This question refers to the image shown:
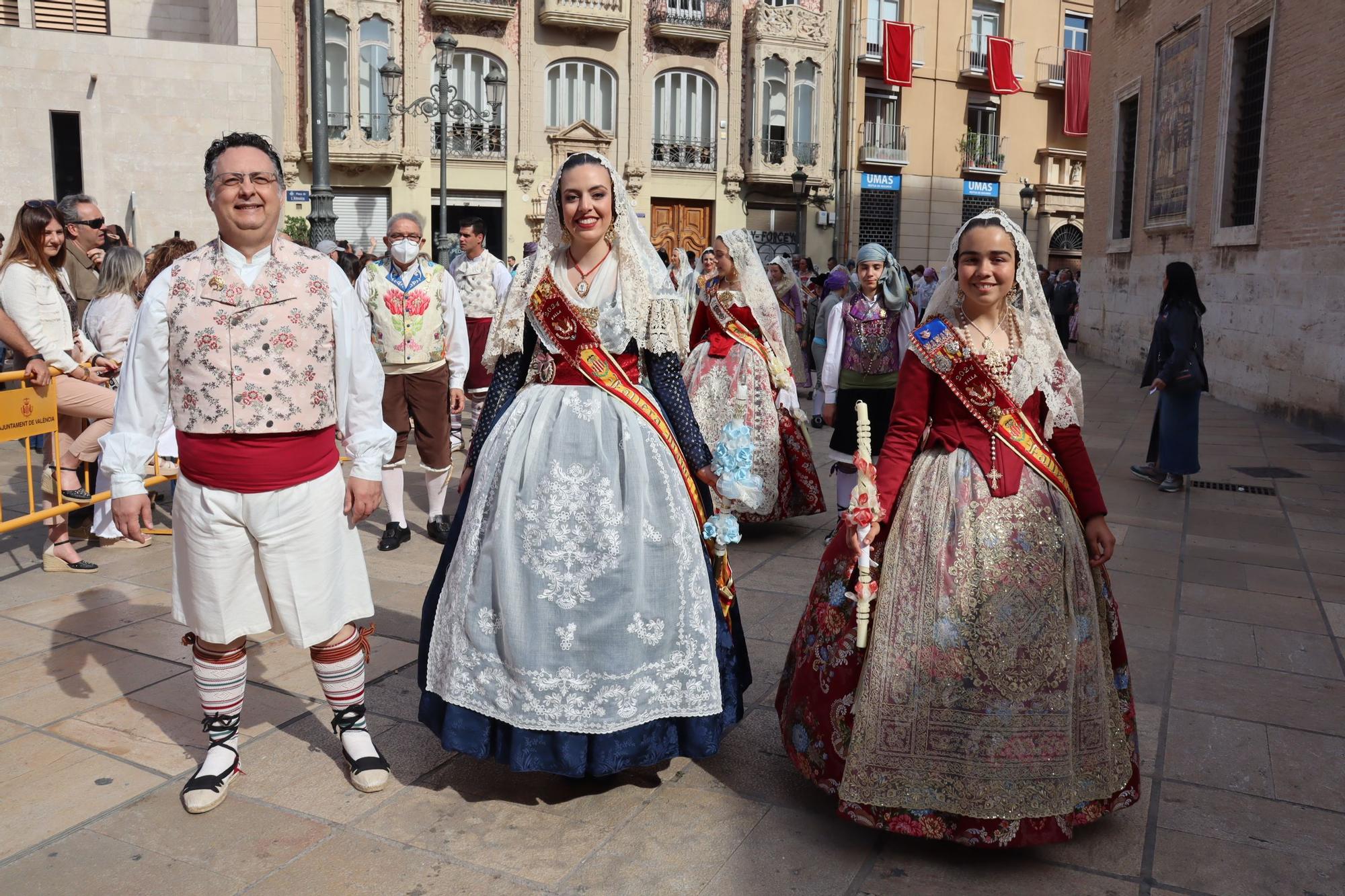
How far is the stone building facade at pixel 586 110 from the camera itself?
26047mm

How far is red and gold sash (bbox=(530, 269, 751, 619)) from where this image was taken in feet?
11.8

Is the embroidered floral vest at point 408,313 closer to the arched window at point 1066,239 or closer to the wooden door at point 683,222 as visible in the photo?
the wooden door at point 683,222

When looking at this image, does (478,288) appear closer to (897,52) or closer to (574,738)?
(574,738)

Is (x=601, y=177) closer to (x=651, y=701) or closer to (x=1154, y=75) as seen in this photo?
(x=651, y=701)

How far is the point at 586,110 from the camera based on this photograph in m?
28.2

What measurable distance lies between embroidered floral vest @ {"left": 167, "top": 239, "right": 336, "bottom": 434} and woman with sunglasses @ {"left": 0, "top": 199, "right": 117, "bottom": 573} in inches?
126

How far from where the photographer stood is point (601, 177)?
3.69 metres

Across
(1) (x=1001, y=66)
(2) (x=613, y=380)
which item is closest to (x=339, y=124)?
(1) (x=1001, y=66)

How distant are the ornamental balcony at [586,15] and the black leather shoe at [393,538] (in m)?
22.6

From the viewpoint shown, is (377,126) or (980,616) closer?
(980,616)

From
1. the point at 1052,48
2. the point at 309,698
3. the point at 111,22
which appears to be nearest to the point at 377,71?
the point at 111,22

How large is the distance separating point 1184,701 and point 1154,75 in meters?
15.8

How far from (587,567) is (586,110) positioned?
26370 millimetres

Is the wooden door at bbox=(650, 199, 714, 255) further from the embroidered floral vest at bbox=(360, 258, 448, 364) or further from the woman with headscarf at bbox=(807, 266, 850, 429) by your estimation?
the embroidered floral vest at bbox=(360, 258, 448, 364)
